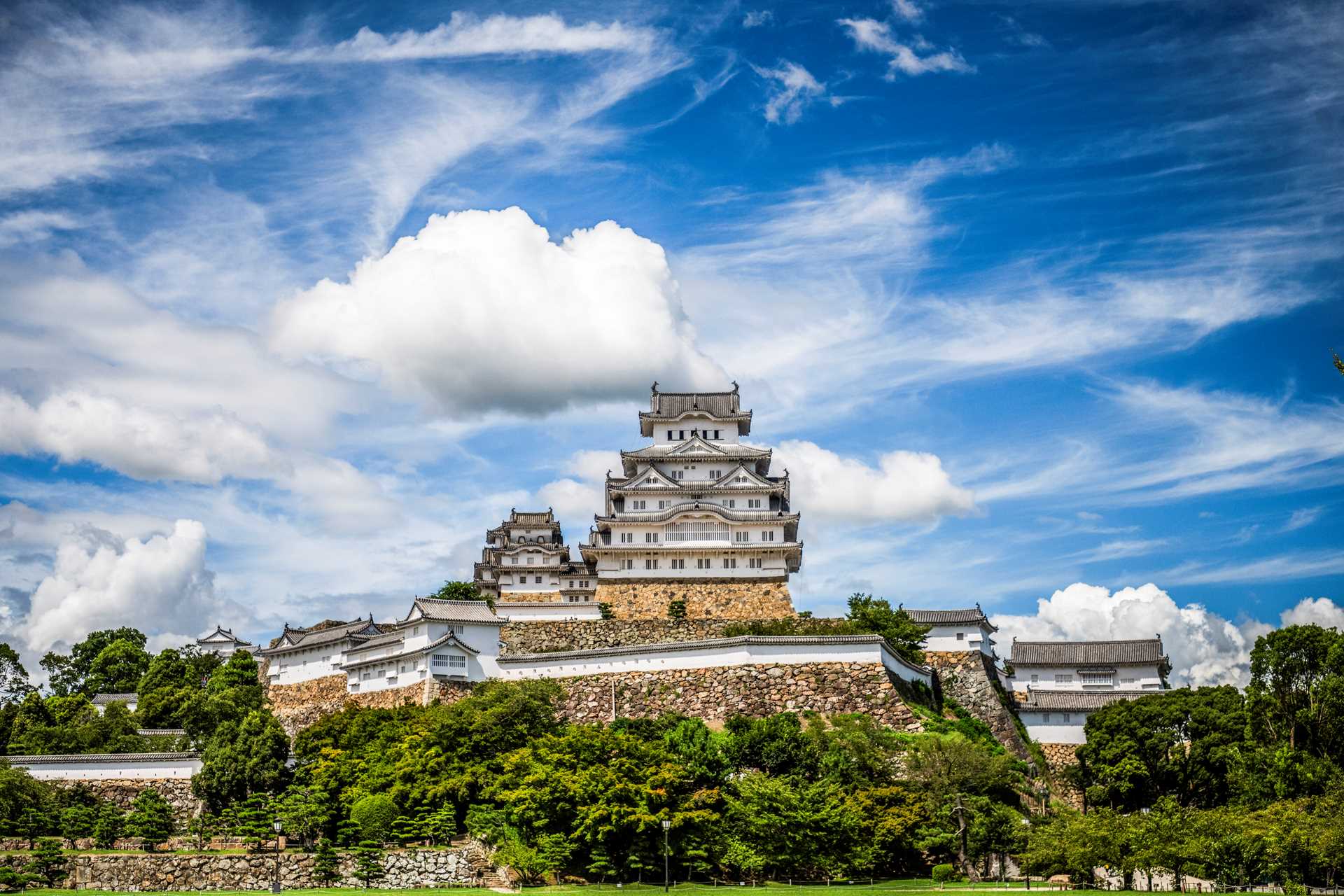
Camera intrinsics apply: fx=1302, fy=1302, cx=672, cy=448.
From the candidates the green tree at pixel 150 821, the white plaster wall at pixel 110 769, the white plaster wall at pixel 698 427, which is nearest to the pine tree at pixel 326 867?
the green tree at pixel 150 821

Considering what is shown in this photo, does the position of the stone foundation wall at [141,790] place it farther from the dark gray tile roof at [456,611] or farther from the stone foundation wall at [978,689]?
the stone foundation wall at [978,689]

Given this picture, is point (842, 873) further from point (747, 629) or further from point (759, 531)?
point (759, 531)

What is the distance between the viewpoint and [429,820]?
39.2 m

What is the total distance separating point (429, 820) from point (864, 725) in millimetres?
14919

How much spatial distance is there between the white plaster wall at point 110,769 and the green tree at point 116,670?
26.4 meters

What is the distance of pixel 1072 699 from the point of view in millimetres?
58688

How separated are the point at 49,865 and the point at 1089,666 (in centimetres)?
4486

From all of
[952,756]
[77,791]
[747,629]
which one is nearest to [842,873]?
[952,756]

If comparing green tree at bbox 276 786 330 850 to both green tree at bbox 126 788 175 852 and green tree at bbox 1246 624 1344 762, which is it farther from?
green tree at bbox 1246 624 1344 762

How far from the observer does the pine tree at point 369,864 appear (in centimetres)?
3753

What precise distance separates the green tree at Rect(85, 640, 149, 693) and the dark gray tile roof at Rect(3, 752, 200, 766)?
84.9ft

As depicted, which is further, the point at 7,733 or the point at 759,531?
the point at 759,531

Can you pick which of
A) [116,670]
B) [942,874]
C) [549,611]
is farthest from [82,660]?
[942,874]

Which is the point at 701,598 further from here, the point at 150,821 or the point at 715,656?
the point at 150,821
